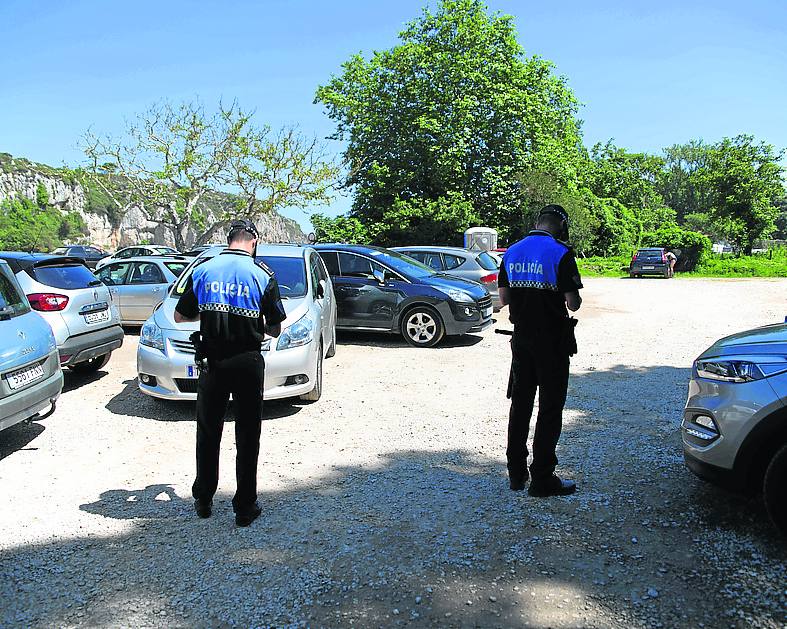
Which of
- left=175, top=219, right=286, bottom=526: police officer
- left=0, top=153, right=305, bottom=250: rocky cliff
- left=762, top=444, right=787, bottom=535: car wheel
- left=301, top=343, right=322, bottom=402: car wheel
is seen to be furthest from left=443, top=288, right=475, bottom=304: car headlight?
left=0, top=153, right=305, bottom=250: rocky cliff

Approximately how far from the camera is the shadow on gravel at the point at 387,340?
1112 centimetres

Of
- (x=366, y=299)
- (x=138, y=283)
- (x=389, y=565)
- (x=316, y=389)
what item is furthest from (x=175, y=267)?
(x=389, y=565)

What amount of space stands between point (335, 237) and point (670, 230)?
20.1 metres

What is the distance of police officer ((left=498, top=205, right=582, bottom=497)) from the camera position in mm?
4285

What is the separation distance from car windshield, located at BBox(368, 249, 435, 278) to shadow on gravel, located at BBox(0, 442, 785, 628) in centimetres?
692

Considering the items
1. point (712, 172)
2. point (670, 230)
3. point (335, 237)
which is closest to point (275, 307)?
point (335, 237)

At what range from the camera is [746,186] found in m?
48.8

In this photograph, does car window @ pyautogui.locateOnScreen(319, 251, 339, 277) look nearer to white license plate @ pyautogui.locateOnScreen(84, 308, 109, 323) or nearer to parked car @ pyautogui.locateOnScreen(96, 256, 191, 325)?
parked car @ pyautogui.locateOnScreen(96, 256, 191, 325)

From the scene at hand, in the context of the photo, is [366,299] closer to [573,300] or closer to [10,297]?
[10,297]

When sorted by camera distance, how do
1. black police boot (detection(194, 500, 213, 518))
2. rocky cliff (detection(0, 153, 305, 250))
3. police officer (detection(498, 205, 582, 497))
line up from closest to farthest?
black police boot (detection(194, 500, 213, 518)), police officer (detection(498, 205, 582, 497)), rocky cliff (detection(0, 153, 305, 250))

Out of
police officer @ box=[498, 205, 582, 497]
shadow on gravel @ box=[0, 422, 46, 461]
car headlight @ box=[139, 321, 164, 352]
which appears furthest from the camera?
car headlight @ box=[139, 321, 164, 352]

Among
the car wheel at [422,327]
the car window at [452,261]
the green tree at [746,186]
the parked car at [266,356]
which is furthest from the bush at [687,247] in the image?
the parked car at [266,356]

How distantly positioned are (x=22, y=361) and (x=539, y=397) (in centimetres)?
408

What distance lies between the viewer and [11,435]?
6020mm
